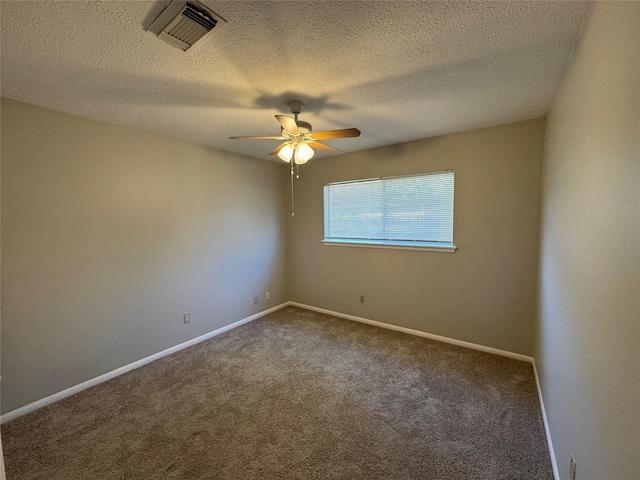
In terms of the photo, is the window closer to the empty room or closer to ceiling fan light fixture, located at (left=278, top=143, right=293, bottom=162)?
the empty room

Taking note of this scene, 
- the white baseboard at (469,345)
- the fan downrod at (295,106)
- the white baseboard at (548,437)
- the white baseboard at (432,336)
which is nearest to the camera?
the white baseboard at (548,437)

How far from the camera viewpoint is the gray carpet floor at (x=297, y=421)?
1.62 meters

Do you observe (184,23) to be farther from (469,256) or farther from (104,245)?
(469,256)

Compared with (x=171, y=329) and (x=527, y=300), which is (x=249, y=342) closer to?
(x=171, y=329)

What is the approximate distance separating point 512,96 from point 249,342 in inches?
141

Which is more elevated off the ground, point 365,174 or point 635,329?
point 365,174

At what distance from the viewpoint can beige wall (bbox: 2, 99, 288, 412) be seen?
2.08m

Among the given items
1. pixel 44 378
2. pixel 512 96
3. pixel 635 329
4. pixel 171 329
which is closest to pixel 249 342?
pixel 171 329

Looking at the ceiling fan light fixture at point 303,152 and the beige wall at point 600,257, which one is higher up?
the ceiling fan light fixture at point 303,152

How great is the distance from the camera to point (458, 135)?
118 inches

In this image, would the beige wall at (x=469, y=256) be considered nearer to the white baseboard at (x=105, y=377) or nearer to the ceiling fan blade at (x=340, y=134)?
the ceiling fan blade at (x=340, y=134)

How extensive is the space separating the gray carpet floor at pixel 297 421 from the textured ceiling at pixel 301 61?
7.99ft

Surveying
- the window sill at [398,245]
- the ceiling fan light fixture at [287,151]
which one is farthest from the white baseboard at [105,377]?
the ceiling fan light fixture at [287,151]

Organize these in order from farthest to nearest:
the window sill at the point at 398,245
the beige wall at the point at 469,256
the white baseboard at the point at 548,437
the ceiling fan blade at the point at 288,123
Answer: the window sill at the point at 398,245, the beige wall at the point at 469,256, the ceiling fan blade at the point at 288,123, the white baseboard at the point at 548,437
